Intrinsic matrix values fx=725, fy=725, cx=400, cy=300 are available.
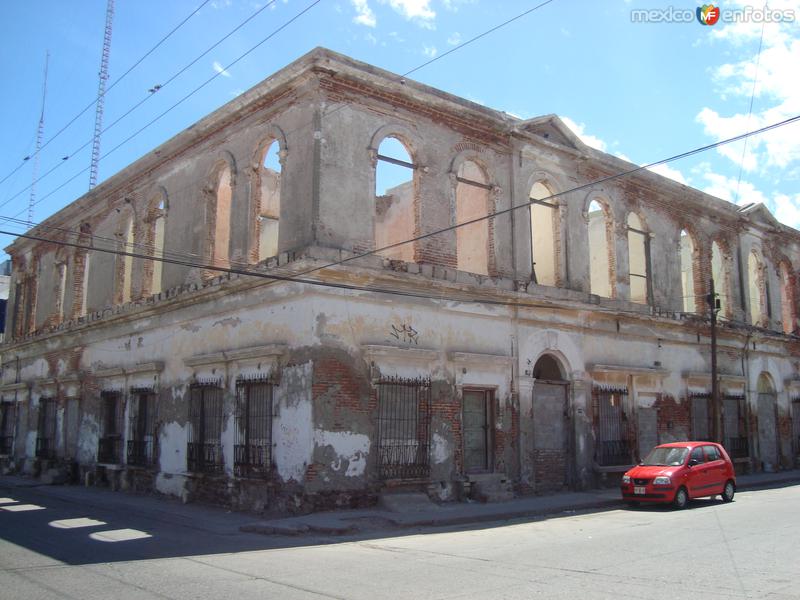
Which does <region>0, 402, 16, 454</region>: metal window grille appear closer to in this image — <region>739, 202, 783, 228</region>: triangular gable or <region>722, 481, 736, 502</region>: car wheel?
<region>722, 481, 736, 502</region>: car wheel

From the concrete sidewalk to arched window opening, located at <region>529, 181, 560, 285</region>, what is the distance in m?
5.94

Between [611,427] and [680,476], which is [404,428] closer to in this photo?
[680,476]

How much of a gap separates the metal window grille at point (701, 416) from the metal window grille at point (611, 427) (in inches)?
138

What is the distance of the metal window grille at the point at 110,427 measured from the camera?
20.5 meters

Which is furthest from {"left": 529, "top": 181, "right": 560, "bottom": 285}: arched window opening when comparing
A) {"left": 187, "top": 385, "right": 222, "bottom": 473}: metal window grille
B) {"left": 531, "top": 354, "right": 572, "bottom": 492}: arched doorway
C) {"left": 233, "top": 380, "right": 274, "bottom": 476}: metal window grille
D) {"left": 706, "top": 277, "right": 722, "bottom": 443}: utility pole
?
{"left": 187, "top": 385, "right": 222, "bottom": 473}: metal window grille

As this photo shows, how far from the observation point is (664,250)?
2308 centimetres

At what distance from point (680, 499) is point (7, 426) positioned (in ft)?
79.4

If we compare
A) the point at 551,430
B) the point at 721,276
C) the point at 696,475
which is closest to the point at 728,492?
the point at 696,475

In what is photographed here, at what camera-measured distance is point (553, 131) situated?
20.1 m

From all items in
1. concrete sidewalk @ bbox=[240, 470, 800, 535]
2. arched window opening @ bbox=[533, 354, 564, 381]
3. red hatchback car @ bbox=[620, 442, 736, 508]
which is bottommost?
concrete sidewalk @ bbox=[240, 470, 800, 535]

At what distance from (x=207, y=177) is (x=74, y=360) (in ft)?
29.9

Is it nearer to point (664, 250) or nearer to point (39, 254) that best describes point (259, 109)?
point (664, 250)

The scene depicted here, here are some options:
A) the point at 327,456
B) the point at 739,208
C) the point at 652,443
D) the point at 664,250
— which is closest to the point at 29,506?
the point at 327,456

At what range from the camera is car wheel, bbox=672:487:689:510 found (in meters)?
15.5
